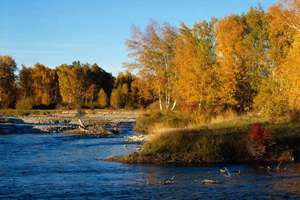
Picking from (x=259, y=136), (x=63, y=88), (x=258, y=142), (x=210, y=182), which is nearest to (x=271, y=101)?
(x=259, y=136)

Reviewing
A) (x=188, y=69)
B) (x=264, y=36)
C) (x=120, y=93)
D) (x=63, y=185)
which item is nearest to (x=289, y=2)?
(x=188, y=69)

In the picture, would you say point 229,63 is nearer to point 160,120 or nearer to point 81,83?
point 160,120

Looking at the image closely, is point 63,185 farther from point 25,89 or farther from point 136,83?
point 25,89

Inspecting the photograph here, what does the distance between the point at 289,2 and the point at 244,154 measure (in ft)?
58.2

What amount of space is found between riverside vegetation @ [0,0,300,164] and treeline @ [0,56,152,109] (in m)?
52.2

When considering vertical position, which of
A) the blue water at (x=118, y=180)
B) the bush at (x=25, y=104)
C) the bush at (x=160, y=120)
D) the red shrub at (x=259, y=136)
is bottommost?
the blue water at (x=118, y=180)

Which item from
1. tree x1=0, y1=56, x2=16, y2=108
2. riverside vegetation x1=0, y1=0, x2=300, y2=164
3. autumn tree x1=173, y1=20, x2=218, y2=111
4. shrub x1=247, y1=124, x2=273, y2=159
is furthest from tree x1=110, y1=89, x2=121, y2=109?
shrub x1=247, y1=124, x2=273, y2=159

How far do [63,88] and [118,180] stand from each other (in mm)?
106728

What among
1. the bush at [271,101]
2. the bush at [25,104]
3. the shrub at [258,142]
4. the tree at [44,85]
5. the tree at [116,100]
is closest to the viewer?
the shrub at [258,142]

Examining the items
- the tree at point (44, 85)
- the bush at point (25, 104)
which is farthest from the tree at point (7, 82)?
the bush at point (25, 104)

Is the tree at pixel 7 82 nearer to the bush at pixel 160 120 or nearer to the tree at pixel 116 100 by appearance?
the tree at pixel 116 100

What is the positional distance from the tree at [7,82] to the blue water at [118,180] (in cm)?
9056

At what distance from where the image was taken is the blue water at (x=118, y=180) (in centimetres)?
2116

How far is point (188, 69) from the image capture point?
5191 centimetres
